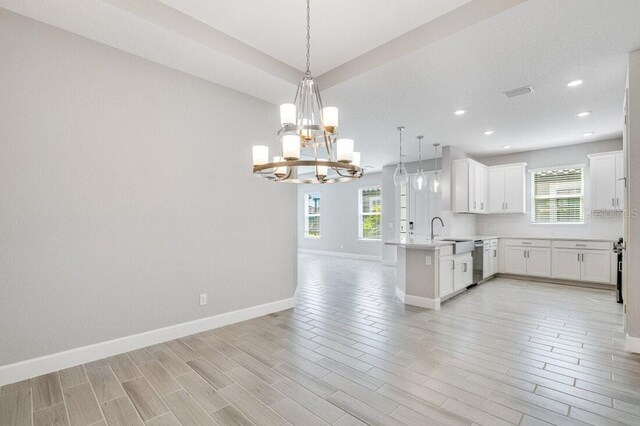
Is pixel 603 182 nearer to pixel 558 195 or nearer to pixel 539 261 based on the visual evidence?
pixel 558 195

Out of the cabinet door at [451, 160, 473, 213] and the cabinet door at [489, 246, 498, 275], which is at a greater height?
the cabinet door at [451, 160, 473, 213]

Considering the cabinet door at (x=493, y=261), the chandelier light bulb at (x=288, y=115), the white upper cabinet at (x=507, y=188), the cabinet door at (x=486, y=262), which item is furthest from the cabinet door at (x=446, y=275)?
the chandelier light bulb at (x=288, y=115)

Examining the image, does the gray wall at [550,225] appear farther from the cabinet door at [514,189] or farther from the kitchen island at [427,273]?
the kitchen island at [427,273]

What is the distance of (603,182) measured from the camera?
5.61 metres

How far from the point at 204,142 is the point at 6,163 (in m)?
1.68

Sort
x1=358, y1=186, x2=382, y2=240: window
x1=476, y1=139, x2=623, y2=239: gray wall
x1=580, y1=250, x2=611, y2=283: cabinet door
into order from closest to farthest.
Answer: x1=580, y1=250, x2=611, y2=283: cabinet door < x1=476, y1=139, x2=623, y2=239: gray wall < x1=358, y1=186, x2=382, y2=240: window

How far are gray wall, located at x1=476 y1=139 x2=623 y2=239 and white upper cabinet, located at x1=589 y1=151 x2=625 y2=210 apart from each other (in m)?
0.47

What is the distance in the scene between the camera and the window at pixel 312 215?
11.2 metres

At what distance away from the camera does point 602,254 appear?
5.58 m

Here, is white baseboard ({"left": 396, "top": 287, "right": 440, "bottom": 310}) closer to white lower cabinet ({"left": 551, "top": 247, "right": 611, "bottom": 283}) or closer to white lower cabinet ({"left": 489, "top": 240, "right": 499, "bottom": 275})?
white lower cabinet ({"left": 489, "top": 240, "right": 499, "bottom": 275})

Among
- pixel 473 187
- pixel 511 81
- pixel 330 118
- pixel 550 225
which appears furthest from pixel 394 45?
pixel 550 225

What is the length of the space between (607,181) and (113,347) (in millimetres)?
7896

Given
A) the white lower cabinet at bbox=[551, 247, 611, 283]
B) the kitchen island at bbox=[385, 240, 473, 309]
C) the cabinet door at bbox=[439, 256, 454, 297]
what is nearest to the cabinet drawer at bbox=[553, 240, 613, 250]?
the white lower cabinet at bbox=[551, 247, 611, 283]

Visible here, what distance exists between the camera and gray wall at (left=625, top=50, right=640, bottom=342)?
290cm
